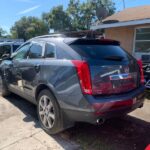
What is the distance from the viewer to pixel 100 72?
3.60 metres

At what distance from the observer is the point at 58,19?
149ft

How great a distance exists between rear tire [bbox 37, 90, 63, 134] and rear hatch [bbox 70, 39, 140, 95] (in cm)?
83

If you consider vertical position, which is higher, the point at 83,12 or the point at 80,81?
the point at 83,12

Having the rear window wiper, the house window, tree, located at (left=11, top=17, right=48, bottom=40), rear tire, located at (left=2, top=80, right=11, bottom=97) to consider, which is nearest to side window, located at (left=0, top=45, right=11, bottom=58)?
the house window

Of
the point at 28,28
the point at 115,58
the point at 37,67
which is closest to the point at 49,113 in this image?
the point at 37,67

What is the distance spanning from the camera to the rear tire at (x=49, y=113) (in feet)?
13.0

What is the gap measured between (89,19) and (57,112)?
3848cm

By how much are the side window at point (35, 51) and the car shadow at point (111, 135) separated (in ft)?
4.38

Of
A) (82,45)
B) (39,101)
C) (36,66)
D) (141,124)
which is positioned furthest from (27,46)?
(141,124)

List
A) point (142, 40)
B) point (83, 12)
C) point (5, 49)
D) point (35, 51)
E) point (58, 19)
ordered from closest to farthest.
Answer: point (35, 51)
point (142, 40)
point (5, 49)
point (83, 12)
point (58, 19)

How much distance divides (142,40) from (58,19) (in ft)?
118

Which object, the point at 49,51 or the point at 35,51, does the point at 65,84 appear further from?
the point at 35,51

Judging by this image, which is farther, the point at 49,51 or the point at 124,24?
the point at 124,24

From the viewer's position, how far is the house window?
35.7 feet
